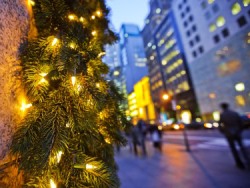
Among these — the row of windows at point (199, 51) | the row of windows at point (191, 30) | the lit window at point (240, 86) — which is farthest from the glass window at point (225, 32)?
the row of windows at point (191, 30)

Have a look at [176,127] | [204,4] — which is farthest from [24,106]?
[204,4]

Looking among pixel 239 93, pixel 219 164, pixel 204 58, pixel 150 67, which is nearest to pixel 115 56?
pixel 219 164

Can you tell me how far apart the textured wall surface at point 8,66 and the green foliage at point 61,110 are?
0.20 ft

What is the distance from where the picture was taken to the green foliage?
125 centimetres

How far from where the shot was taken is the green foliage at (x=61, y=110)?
1252 millimetres

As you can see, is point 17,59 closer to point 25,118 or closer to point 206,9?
point 25,118

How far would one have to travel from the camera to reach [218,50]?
36.7 metres

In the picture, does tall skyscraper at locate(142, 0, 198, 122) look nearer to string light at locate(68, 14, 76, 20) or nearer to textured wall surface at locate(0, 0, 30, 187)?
string light at locate(68, 14, 76, 20)

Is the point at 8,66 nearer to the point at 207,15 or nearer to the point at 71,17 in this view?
the point at 71,17

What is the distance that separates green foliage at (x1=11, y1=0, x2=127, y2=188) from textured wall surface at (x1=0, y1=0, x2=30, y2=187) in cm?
6

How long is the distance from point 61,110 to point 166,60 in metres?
65.1

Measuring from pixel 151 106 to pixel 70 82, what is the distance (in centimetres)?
7053

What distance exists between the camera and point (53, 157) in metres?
1.21

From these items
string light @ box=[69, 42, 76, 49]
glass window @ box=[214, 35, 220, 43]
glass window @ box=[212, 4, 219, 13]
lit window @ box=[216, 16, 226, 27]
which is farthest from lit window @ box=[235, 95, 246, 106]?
string light @ box=[69, 42, 76, 49]
